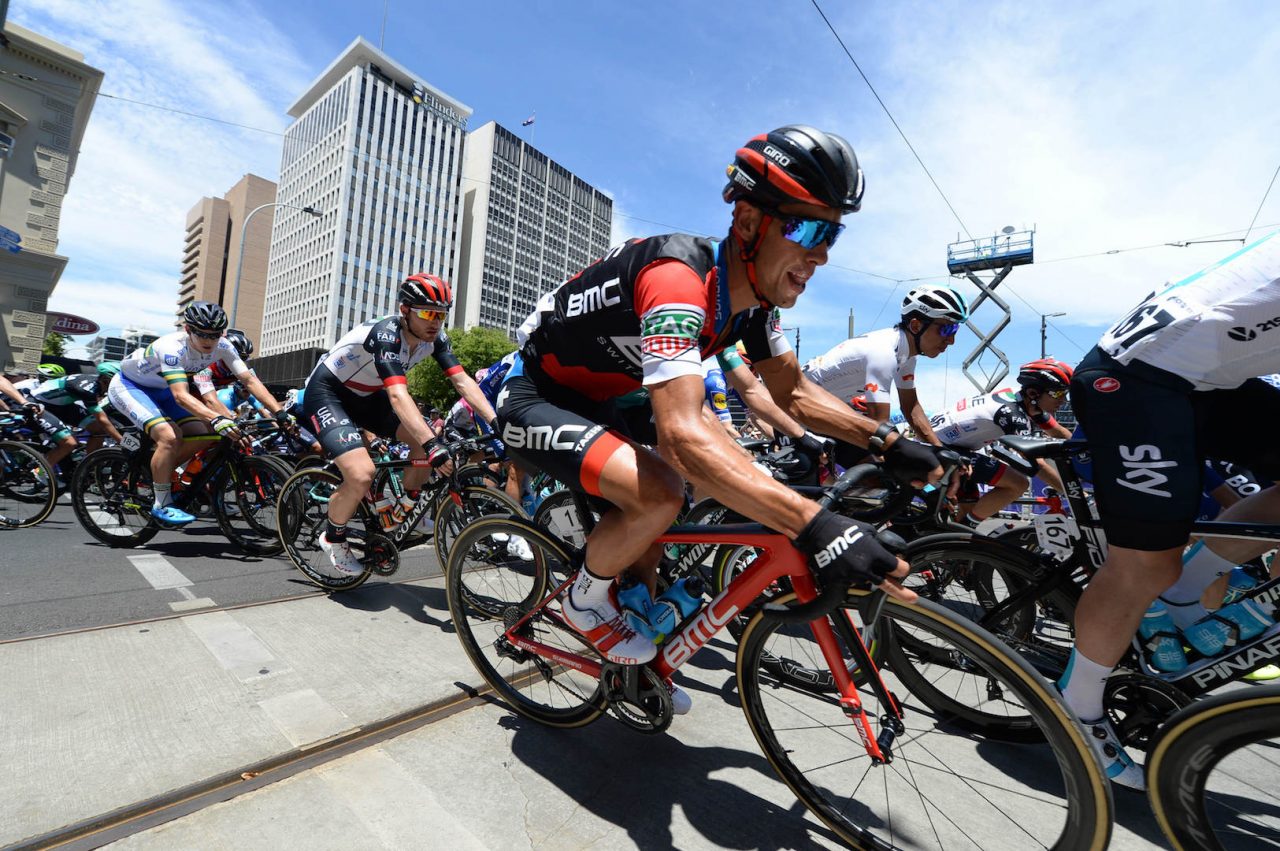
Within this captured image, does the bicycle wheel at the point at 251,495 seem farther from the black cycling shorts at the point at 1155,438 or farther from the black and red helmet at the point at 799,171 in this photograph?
the black cycling shorts at the point at 1155,438

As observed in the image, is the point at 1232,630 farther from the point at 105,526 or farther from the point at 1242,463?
the point at 105,526

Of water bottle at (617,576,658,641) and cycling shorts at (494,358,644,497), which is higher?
cycling shorts at (494,358,644,497)

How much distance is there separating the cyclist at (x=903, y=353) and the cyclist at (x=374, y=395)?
107 inches

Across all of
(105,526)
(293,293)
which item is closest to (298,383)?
(105,526)

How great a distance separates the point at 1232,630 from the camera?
214 cm

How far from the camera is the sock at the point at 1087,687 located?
206 centimetres

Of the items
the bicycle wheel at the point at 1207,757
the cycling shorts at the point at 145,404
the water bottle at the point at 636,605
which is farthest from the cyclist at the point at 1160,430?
the cycling shorts at the point at 145,404

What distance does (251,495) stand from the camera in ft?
17.0

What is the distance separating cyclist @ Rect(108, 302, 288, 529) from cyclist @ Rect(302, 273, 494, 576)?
3.53 feet

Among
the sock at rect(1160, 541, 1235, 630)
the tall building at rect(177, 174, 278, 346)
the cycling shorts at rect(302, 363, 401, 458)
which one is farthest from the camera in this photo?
the tall building at rect(177, 174, 278, 346)

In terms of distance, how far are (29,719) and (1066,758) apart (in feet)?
10.8

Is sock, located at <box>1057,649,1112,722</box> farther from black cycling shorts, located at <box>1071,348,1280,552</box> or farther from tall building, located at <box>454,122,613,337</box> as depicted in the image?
tall building, located at <box>454,122,613,337</box>

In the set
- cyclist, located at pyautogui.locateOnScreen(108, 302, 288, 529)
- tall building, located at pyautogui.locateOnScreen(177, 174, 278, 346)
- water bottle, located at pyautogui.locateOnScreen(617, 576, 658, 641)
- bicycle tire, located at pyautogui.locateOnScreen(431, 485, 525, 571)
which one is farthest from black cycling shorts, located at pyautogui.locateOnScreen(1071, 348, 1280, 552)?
Result: tall building, located at pyautogui.locateOnScreen(177, 174, 278, 346)

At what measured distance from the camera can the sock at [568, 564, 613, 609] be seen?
6.92ft
